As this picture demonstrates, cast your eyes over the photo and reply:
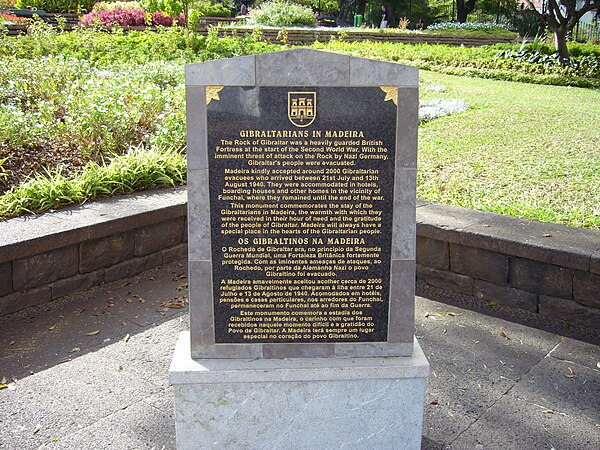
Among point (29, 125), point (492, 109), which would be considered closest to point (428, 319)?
point (29, 125)

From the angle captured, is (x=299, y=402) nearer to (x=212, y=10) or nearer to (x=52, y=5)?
(x=52, y=5)

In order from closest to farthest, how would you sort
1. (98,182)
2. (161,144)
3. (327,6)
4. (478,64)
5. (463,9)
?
(98,182) < (161,144) < (478,64) < (463,9) < (327,6)

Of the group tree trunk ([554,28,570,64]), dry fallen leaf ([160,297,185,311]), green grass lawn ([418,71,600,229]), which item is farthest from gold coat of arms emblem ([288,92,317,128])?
tree trunk ([554,28,570,64])

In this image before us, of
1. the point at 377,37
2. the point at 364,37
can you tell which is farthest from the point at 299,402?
the point at 377,37

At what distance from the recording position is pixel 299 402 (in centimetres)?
319

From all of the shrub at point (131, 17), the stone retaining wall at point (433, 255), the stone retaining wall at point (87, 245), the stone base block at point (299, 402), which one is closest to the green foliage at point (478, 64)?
the shrub at point (131, 17)

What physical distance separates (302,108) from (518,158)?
573 centimetres

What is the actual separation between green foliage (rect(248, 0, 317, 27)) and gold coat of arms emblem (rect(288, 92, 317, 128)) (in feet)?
95.6

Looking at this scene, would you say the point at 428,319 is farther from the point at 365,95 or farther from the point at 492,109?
the point at 492,109

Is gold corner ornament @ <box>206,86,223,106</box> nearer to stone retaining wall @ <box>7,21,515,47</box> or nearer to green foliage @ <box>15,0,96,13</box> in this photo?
stone retaining wall @ <box>7,21,515,47</box>

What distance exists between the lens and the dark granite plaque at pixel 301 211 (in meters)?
3.02

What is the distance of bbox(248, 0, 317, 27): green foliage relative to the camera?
104ft

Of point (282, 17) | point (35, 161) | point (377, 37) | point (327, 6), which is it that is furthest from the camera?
point (327, 6)

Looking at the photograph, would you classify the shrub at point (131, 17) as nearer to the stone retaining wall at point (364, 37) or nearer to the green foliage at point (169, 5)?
the stone retaining wall at point (364, 37)
